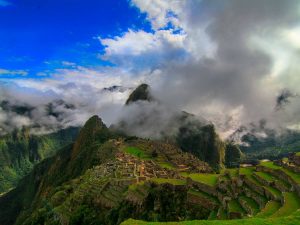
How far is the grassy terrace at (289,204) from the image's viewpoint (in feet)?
154

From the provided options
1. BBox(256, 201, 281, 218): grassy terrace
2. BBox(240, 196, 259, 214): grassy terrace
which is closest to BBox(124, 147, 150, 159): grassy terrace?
BBox(240, 196, 259, 214): grassy terrace

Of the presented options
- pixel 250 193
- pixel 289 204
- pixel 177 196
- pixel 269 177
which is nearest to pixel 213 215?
pixel 250 193

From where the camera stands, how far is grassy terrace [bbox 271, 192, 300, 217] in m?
46.8

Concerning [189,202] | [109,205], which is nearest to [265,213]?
[189,202]

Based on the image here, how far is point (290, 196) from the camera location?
57.1 m

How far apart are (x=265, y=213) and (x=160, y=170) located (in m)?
58.7

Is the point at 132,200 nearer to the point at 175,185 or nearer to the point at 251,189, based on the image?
the point at 175,185

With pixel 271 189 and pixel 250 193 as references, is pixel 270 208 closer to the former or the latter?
pixel 271 189

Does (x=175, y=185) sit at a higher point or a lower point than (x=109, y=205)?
higher

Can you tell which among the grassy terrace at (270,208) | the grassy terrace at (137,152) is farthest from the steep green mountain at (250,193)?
the grassy terrace at (137,152)

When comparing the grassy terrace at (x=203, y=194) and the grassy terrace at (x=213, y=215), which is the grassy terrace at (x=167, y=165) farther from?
the grassy terrace at (x=213, y=215)

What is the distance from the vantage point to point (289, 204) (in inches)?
2062

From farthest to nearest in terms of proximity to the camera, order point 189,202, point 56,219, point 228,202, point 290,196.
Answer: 1. point 56,219
2. point 189,202
3. point 228,202
4. point 290,196

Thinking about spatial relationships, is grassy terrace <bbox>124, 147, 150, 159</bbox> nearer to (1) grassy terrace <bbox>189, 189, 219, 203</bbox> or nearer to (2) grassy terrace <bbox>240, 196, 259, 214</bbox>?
(1) grassy terrace <bbox>189, 189, 219, 203</bbox>
